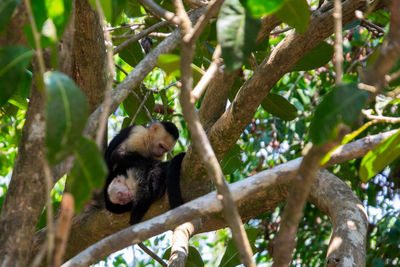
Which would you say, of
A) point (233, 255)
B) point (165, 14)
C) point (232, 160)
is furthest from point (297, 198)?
point (232, 160)

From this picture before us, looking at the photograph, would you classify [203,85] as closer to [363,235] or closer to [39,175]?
[39,175]

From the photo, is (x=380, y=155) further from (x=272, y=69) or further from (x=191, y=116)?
(x=272, y=69)

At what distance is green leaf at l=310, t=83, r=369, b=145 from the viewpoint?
3.44ft

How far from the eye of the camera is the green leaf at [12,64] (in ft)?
3.78

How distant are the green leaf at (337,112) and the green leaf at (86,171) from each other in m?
0.43

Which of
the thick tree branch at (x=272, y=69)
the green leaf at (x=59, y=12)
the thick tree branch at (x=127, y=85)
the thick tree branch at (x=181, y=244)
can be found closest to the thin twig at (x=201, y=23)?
the green leaf at (x=59, y=12)

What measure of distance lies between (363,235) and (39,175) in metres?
1.27

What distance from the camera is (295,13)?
1646 mm

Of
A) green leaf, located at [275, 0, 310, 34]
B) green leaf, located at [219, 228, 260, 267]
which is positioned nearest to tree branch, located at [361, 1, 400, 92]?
green leaf, located at [275, 0, 310, 34]

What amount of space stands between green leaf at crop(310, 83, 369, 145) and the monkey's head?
2.75 metres

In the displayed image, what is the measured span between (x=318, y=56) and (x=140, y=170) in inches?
54.6

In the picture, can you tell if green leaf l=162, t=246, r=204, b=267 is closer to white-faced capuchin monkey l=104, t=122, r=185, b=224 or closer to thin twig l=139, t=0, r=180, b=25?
white-faced capuchin monkey l=104, t=122, r=185, b=224

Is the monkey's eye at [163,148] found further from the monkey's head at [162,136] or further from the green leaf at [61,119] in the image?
the green leaf at [61,119]

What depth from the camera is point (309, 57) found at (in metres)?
2.79
